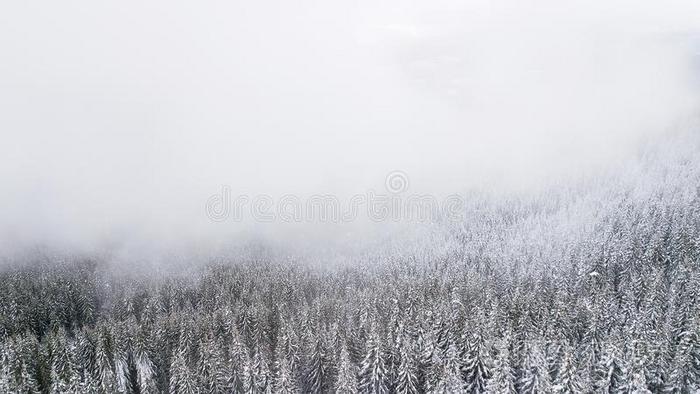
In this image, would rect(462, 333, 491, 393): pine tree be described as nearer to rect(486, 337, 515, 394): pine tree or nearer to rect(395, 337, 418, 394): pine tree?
rect(486, 337, 515, 394): pine tree

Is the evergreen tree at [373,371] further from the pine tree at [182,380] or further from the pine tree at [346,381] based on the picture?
the pine tree at [182,380]

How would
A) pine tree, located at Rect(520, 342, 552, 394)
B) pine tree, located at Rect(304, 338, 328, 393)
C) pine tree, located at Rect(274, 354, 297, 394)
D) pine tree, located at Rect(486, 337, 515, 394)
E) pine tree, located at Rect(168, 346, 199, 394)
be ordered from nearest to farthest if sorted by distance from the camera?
1. pine tree, located at Rect(520, 342, 552, 394)
2. pine tree, located at Rect(486, 337, 515, 394)
3. pine tree, located at Rect(274, 354, 297, 394)
4. pine tree, located at Rect(168, 346, 199, 394)
5. pine tree, located at Rect(304, 338, 328, 393)

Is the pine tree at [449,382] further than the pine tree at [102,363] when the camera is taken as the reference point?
No

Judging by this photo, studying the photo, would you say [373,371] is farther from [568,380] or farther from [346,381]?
[568,380]

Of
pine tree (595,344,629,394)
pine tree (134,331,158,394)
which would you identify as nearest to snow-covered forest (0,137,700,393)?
pine tree (595,344,629,394)

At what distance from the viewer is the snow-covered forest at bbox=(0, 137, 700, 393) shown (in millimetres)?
49438

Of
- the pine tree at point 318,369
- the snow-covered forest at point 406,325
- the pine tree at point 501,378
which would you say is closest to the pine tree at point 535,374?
the snow-covered forest at point 406,325

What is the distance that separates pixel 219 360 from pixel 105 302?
8075cm

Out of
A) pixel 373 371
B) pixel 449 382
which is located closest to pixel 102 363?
pixel 373 371

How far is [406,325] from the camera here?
6644 centimetres

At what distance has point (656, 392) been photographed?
46469mm

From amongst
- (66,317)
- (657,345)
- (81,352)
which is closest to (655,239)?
(657,345)

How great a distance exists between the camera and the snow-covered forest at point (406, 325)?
162 ft

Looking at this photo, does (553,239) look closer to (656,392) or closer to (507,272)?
(507,272)
